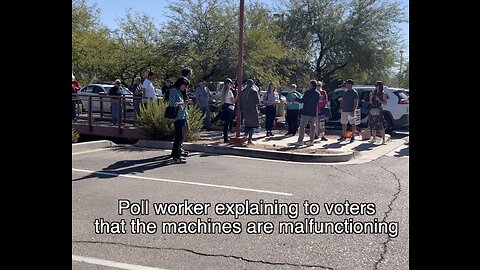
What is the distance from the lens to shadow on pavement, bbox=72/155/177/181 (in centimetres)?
882

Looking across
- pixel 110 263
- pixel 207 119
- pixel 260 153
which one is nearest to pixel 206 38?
pixel 207 119

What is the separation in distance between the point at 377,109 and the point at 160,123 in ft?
17.9

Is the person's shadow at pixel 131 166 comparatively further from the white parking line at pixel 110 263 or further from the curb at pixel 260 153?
the white parking line at pixel 110 263

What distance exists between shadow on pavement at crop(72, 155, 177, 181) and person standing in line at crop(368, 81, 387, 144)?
5.61m

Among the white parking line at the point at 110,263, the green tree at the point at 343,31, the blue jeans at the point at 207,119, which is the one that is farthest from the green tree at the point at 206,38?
the white parking line at the point at 110,263

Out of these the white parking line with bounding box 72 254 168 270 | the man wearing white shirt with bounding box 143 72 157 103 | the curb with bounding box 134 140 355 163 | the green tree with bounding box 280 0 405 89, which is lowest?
the white parking line with bounding box 72 254 168 270

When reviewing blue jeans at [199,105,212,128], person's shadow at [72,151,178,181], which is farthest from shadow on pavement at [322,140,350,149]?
blue jeans at [199,105,212,128]

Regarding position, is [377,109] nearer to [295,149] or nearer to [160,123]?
[295,149]

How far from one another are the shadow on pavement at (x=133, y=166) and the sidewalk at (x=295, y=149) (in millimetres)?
1426

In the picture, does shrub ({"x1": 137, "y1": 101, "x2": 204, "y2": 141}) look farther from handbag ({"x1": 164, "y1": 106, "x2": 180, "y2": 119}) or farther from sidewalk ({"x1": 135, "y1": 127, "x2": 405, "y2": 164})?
handbag ({"x1": 164, "y1": 106, "x2": 180, "y2": 119})

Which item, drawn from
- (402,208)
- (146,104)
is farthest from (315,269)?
(146,104)
